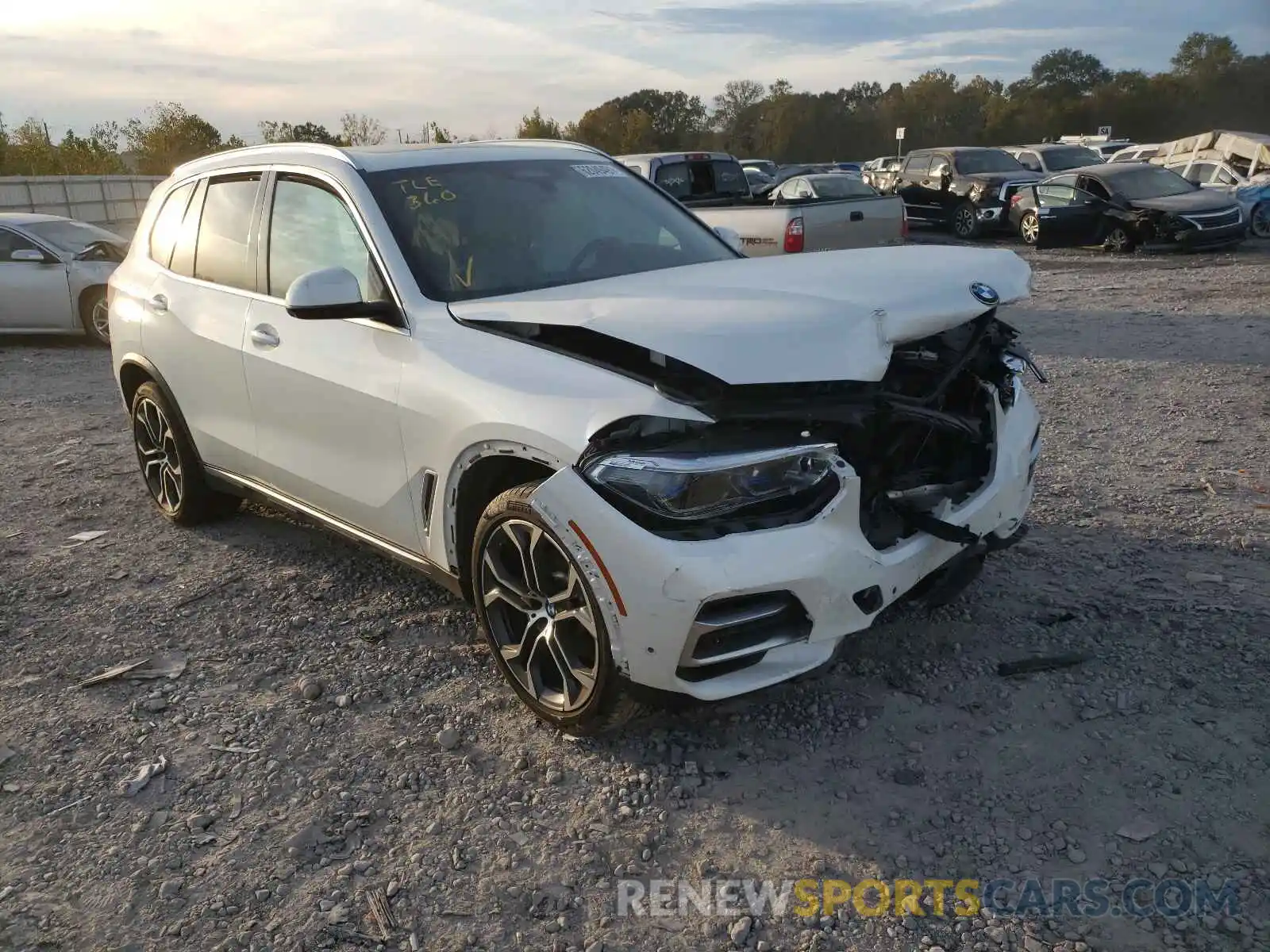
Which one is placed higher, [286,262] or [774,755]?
[286,262]

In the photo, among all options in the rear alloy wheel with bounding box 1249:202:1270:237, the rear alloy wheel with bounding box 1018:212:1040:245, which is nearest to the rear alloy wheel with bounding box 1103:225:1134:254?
the rear alloy wheel with bounding box 1018:212:1040:245

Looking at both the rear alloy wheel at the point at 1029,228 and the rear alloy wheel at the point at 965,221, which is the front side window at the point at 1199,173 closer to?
the rear alloy wheel at the point at 1029,228

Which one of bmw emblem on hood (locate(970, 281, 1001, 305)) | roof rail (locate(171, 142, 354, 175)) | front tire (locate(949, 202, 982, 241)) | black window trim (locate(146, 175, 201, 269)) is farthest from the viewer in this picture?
front tire (locate(949, 202, 982, 241))

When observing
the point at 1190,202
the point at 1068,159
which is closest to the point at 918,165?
the point at 1068,159

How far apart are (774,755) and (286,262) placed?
9.06ft

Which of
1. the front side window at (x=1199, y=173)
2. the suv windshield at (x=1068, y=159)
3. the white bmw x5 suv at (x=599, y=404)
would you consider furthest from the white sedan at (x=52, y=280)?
the suv windshield at (x=1068, y=159)

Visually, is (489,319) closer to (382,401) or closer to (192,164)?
(382,401)

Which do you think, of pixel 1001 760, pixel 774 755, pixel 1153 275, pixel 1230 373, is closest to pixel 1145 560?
pixel 1001 760

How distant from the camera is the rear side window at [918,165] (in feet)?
69.8

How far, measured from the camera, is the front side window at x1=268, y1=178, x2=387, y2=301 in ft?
12.3

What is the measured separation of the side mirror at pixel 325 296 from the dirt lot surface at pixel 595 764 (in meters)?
1.33

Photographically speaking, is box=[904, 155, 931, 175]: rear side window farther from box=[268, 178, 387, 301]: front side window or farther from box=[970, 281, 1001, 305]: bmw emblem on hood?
box=[970, 281, 1001, 305]: bmw emblem on hood

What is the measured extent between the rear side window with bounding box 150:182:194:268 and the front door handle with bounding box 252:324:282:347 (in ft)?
3.85

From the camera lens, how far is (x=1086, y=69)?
69125 mm
